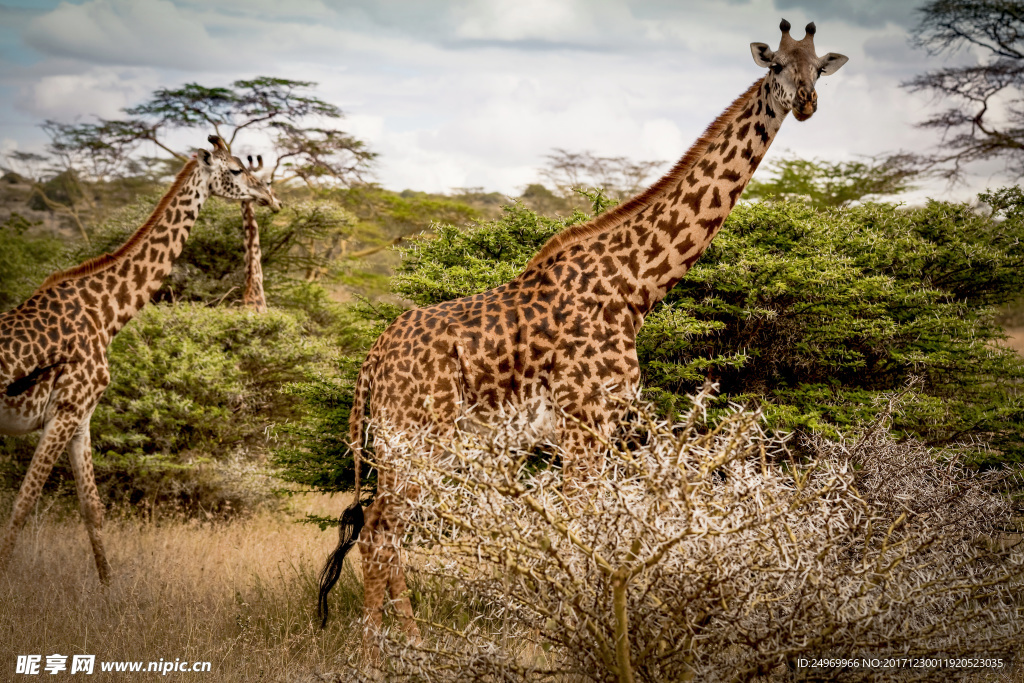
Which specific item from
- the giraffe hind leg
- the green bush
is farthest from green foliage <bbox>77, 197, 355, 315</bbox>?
the giraffe hind leg

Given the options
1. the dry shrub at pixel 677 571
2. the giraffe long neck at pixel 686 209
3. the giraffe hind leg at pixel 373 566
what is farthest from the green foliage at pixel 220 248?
the dry shrub at pixel 677 571

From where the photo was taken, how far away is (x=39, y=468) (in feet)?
20.1

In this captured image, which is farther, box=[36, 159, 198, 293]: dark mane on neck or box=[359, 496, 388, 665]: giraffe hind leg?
box=[36, 159, 198, 293]: dark mane on neck

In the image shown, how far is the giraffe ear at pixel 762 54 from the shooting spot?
14.2 ft

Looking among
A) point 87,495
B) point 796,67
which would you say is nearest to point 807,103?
point 796,67

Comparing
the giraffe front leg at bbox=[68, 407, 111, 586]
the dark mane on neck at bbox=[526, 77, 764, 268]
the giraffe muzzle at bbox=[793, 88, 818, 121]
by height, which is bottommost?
the giraffe front leg at bbox=[68, 407, 111, 586]

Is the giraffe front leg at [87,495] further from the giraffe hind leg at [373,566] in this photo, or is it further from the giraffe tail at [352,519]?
Answer: the giraffe hind leg at [373,566]

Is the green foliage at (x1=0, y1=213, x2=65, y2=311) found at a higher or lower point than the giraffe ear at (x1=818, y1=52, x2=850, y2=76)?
lower

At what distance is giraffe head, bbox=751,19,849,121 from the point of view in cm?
419

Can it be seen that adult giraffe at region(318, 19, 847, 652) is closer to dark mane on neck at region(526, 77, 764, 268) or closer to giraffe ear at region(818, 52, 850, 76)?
dark mane on neck at region(526, 77, 764, 268)

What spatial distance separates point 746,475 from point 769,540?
266 millimetres

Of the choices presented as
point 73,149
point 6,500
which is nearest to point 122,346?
point 6,500

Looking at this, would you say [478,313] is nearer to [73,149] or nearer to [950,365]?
[950,365]

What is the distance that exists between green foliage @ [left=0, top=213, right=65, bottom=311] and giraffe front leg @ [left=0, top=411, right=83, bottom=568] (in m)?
9.47
